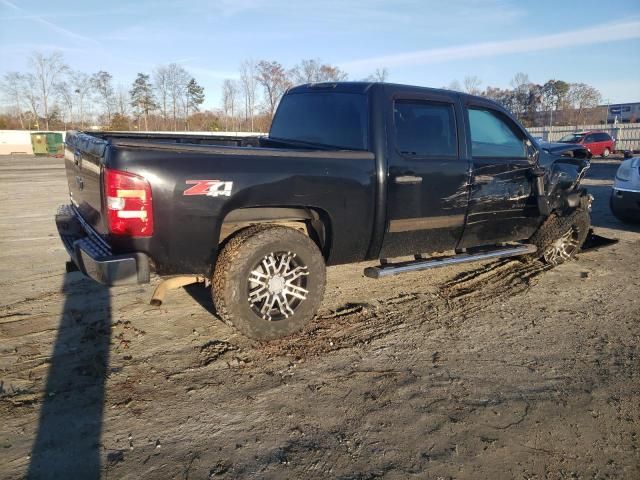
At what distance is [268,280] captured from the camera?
361cm

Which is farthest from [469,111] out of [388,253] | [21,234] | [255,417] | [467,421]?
[21,234]

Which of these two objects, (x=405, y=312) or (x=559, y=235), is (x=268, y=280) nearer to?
(x=405, y=312)

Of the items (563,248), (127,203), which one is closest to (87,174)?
(127,203)

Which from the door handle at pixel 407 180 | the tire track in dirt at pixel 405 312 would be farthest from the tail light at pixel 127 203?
the door handle at pixel 407 180

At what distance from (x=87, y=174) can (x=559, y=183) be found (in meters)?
4.86

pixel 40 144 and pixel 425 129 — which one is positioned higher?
pixel 40 144

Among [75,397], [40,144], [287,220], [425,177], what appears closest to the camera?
[75,397]

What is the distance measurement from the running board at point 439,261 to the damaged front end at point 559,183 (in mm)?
541

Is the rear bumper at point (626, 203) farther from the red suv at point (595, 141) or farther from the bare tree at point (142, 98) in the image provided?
the bare tree at point (142, 98)

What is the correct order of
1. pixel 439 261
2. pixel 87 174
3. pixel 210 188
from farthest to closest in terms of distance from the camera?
pixel 439 261, pixel 87 174, pixel 210 188

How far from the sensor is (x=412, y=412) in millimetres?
2775

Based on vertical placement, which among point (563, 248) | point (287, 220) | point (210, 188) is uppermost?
point (210, 188)

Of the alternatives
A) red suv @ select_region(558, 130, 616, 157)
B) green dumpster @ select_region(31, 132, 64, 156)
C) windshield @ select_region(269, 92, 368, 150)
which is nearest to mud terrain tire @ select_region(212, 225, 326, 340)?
windshield @ select_region(269, 92, 368, 150)

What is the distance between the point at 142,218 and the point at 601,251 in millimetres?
6078
